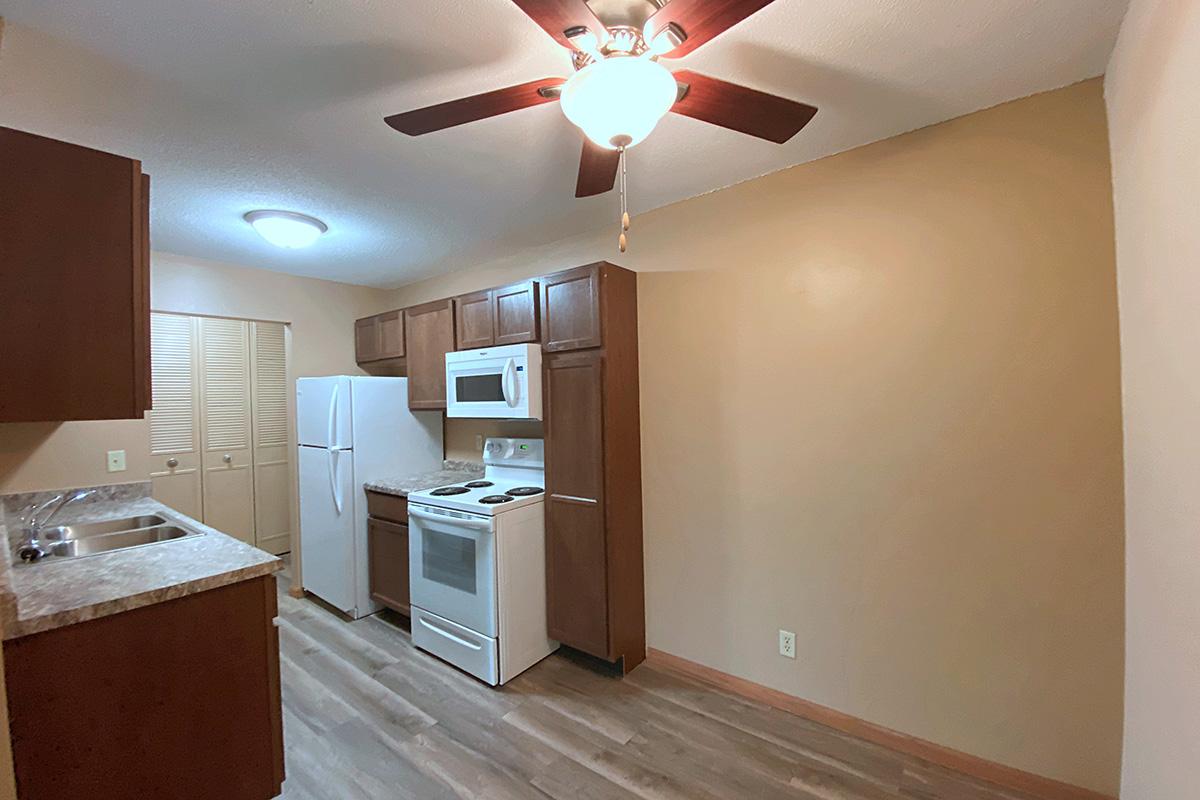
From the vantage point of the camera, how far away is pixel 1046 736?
170 cm

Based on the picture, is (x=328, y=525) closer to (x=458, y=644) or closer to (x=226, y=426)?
(x=458, y=644)

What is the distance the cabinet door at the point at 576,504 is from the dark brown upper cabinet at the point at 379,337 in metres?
1.56

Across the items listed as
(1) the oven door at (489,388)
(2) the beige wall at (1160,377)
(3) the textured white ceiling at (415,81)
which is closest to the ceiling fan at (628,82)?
(3) the textured white ceiling at (415,81)

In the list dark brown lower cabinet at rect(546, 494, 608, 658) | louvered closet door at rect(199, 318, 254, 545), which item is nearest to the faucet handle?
louvered closet door at rect(199, 318, 254, 545)

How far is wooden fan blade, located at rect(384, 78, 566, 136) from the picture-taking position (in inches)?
49.1

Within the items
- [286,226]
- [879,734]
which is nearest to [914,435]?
[879,734]

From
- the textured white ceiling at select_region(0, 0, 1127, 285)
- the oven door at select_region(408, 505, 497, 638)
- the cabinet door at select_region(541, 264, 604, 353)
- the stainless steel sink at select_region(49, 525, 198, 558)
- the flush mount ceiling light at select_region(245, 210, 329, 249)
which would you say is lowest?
the oven door at select_region(408, 505, 497, 638)

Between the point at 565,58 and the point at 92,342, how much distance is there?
1650mm

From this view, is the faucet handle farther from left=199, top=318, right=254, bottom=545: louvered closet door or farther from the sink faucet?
left=199, top=318, right=254, bottom=545: louvered closet door

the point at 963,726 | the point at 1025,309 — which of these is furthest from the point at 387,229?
the point at 963,726

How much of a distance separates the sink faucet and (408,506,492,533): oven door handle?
1.43 meters

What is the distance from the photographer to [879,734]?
201 centimetres

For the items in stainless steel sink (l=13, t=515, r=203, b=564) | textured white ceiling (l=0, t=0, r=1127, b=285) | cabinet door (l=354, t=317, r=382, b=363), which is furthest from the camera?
cabinet door (l=354, t=317, r=382, b=363)

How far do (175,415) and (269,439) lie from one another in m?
0.74
